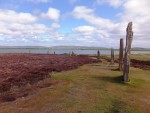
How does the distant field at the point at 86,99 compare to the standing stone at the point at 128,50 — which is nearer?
the distant field at the point at 86,99

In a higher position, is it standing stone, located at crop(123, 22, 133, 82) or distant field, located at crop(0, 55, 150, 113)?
standing stone, located at crop(123, 22, 133, 82)

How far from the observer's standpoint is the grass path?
1897 cm

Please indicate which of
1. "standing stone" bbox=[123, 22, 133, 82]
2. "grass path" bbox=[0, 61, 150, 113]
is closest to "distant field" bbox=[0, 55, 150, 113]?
"grass path" bbox=[0, 61, 150, 113]

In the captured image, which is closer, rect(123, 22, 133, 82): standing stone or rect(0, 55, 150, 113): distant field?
rect(0, 55, 150, 113): distant field

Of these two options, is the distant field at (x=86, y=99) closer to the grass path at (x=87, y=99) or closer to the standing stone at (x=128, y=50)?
the grass path at (x=87, y=99)

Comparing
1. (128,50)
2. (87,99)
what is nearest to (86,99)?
(87,99)

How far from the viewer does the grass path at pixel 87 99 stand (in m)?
19.0

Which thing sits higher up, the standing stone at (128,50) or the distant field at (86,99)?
the standing stone at (128,50)

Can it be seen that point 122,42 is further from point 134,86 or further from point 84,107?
point 84,107

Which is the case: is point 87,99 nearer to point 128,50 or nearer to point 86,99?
point 86,99

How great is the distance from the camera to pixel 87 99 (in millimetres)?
21438

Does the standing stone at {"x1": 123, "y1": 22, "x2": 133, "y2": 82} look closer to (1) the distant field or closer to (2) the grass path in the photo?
(1) the distant field

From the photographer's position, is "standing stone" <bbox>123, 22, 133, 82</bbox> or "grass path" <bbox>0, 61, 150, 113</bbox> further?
"standing stone" <bbox>123, 22, 133, 82</bbox>

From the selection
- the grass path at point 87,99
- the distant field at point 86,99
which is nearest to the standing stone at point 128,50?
the distant field at point 86,99
